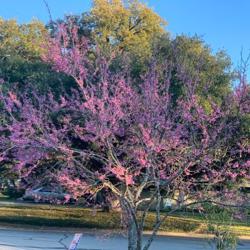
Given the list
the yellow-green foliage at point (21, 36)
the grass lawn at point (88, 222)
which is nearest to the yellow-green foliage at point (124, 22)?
the yellow-green foliage at point (21, 36)

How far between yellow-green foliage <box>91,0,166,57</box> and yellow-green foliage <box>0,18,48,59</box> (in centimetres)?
366

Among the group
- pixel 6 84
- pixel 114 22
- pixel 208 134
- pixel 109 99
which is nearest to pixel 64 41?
pixel 109 99

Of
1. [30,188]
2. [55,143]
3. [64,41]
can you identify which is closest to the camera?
[55,143]

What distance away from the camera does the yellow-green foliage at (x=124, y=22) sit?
29.9 metres

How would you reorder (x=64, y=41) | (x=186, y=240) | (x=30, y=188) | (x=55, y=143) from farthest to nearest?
(x=186, y=240), (x=30, y=188), (x=64, y=41), (x=55, y=143)

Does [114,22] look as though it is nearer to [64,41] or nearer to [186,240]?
[186,240]

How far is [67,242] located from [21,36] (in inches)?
654

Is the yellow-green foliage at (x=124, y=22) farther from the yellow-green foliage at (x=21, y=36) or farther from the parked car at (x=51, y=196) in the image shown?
the parked car at (x=51, y=196)

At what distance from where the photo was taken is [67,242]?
54.7ft

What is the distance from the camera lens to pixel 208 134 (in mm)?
7199

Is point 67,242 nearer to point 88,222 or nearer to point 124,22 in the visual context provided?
point 88,222

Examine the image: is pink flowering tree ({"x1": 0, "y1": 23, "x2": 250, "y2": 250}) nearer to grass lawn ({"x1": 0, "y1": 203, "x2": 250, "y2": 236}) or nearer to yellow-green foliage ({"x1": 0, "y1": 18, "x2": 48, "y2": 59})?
grass lawn ({"x1": 0, "y1": 203, "x2": 250, "y2": 236})

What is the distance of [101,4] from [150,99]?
86.5 feet

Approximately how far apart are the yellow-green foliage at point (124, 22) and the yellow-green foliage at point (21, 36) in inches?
144
